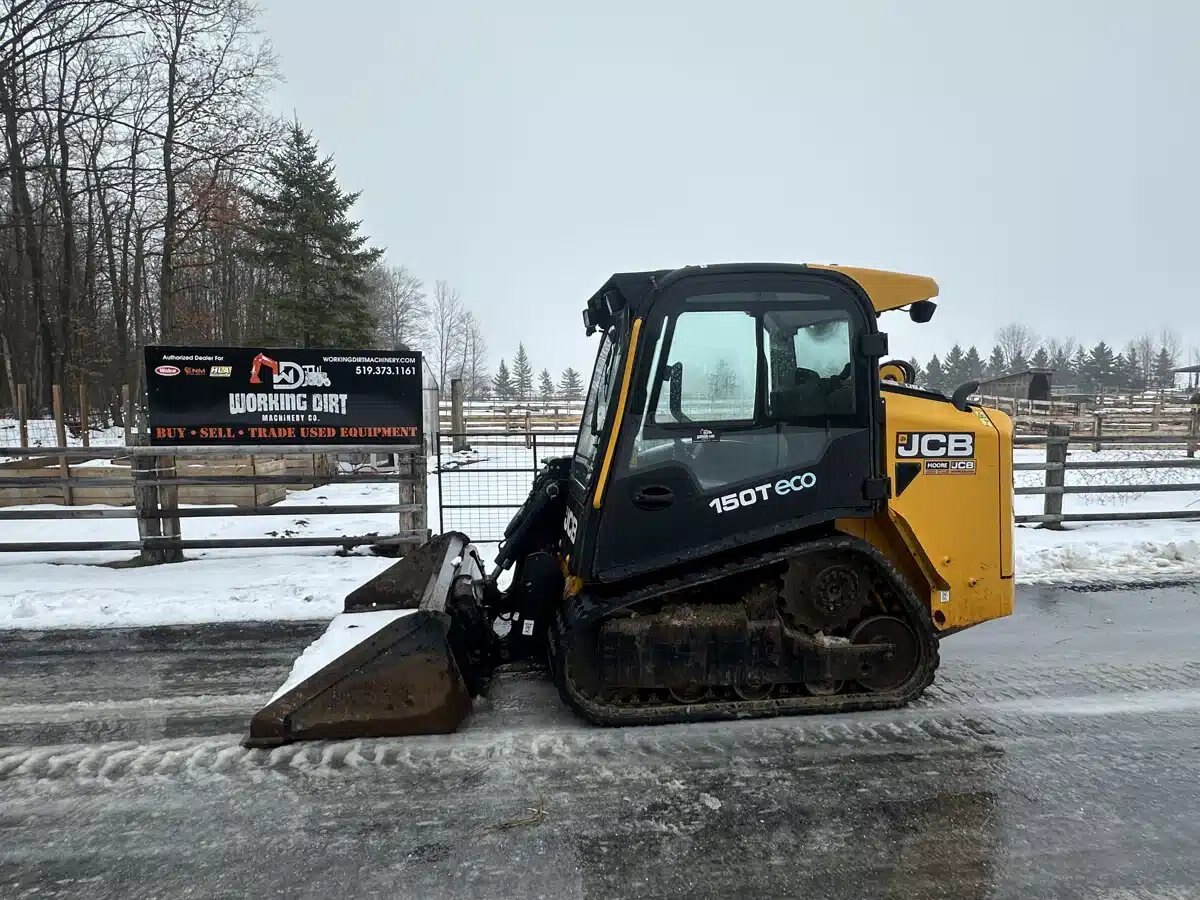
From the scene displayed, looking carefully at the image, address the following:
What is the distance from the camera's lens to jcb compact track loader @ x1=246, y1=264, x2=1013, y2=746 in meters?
3.60

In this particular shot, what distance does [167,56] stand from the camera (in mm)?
20281

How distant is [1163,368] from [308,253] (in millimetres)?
99425

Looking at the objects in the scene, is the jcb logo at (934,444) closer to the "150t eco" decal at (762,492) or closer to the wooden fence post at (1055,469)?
the "150t eco" decal at (762,492)

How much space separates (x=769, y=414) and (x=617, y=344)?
919 mm

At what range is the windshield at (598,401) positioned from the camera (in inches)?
147

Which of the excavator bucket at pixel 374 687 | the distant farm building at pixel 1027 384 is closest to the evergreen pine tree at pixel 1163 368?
the distant farm building at pixel 1027 384

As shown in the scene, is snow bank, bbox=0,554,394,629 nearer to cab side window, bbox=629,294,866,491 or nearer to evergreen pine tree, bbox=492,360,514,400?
cab side window, bbox=629,294,866,491

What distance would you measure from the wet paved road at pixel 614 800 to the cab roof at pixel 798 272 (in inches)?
90.9

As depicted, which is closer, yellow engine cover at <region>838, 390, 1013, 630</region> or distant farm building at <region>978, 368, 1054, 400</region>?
yellow engine cover at <region>838, 390, 1013, 630</region>

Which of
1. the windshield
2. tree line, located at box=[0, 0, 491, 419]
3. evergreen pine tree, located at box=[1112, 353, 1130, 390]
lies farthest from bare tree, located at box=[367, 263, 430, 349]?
evergreen pine tree, located at box=[1112, 353, 1130, 390]

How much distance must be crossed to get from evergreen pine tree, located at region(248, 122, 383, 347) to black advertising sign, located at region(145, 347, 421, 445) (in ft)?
62.6

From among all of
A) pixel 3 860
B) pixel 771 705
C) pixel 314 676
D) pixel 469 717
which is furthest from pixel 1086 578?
pixel 3 860

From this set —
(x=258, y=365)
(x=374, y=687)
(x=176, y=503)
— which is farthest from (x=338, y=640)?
(x=176, y=503)

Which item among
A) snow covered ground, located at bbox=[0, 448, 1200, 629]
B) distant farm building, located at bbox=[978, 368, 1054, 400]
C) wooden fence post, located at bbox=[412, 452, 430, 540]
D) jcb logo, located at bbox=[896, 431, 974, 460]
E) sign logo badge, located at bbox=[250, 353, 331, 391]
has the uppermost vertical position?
distant farm building, located at bbox=[978, 368, 1054, 400]
